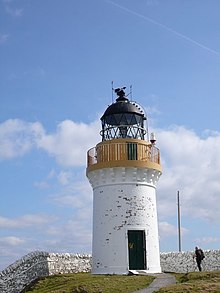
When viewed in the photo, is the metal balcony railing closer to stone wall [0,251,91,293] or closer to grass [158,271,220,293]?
stone wall [0,251,91,293]

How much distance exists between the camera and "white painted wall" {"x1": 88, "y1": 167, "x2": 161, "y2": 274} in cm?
1933

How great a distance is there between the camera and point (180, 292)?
13.4 m

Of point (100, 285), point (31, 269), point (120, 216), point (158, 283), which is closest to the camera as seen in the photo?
point (100, 285)

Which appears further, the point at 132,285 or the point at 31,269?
the point at 31,269

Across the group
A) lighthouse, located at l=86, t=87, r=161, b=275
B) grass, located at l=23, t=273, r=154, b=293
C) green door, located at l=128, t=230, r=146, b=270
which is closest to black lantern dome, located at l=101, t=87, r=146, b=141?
lighthouse, located at l=86, t=87, r=161, b=275

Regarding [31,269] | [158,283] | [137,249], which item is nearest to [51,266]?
[31,269]

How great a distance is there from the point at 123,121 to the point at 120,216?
12.5 feet

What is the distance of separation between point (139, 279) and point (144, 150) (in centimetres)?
557

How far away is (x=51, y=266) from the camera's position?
22.0 m

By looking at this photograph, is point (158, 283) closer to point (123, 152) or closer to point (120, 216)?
point (120, 216)

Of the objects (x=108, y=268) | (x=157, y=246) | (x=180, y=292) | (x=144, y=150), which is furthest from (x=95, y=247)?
(x=180, y=292)

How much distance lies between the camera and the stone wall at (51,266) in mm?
21750

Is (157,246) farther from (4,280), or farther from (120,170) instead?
(4,280)

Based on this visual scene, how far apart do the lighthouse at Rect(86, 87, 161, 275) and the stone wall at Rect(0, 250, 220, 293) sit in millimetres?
3054
